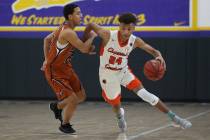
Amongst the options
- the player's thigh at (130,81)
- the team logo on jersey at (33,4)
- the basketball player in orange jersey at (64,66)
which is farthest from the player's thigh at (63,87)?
the team logo on jersey at (33,4)

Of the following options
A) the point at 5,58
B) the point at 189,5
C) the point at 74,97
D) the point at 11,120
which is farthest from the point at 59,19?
the point at 74,97

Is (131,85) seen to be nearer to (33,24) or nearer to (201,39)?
(201,39)

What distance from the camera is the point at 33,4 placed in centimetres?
1470

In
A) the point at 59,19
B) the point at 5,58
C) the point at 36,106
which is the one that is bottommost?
the point at 36,106

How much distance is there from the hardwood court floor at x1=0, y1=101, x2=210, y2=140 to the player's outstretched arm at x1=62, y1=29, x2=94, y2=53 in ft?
4.27

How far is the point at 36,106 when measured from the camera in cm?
1367

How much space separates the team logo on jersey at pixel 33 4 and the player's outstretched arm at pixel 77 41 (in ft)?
20.2

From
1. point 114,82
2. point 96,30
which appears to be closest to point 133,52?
point 114,82

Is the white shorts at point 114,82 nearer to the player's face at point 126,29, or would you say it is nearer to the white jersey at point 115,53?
the white jersey at point 115,53

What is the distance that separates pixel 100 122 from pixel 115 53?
2.29 metres

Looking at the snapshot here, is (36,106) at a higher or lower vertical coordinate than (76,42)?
lower

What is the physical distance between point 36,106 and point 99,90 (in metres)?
1.69

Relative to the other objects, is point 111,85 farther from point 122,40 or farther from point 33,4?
point 33,4

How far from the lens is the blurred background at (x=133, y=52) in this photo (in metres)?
13.8
